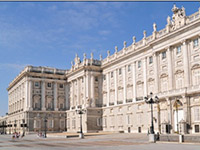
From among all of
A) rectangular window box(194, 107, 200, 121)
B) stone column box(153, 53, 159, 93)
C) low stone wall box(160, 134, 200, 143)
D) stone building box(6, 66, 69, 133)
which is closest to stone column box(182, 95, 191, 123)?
rectangular window box(194, 107, 200, 121)

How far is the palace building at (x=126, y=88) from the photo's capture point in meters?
43.0

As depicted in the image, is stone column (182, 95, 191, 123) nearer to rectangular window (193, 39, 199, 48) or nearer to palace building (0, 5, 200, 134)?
palace building (0, 5, 200, 134)

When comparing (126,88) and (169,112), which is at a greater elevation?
(126,88)

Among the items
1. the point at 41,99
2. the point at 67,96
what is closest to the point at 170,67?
the point at 67,96

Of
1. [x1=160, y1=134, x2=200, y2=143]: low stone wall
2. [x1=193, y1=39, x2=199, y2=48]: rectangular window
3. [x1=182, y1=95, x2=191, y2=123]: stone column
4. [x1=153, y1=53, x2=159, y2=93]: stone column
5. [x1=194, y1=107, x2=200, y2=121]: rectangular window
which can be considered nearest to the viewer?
[x1=160, y1=134, x2=200, y2=143]: low stone wall

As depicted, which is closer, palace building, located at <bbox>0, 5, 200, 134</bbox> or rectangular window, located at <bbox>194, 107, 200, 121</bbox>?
rectangular window, located at <bbox>194, 107, 200, 121</bbox>

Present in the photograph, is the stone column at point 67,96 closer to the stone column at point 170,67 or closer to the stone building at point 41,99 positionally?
the stone building at point 41,99

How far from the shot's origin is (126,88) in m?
59.5

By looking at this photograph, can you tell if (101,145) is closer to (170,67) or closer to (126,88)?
(170,67)

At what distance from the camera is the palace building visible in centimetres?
4297

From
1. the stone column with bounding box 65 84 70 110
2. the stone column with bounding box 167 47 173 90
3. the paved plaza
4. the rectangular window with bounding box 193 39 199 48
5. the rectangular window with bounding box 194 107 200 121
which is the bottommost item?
the paved plaza

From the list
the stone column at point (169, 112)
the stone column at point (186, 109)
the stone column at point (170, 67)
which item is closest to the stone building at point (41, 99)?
the stone column at point (170, 67)

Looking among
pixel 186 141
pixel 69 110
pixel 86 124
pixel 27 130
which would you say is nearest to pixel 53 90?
pixel 69 110

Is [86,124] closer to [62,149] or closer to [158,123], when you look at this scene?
[158,123]
